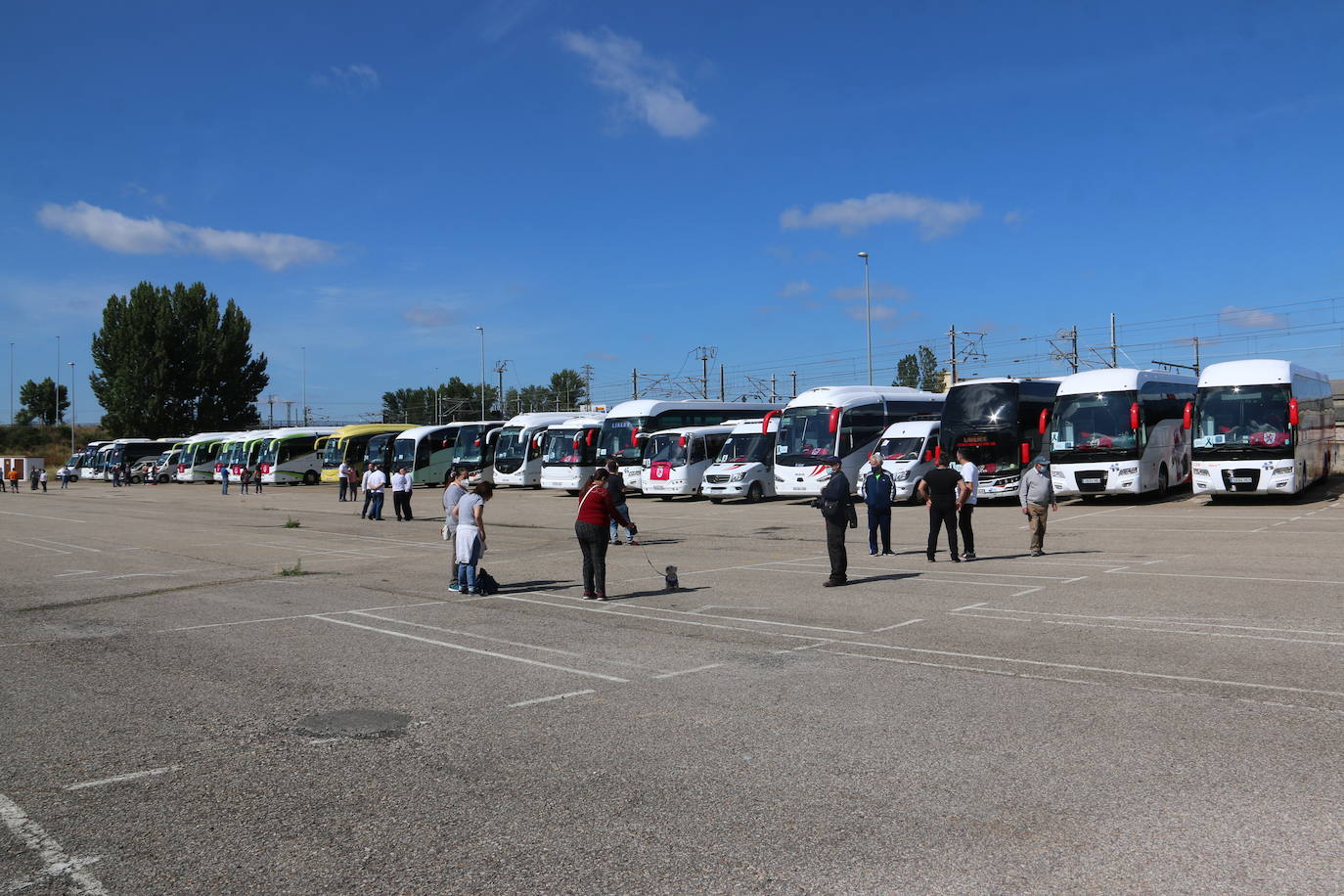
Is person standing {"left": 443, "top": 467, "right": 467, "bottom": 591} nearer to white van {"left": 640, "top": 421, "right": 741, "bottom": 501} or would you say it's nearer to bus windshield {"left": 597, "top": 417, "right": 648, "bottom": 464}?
white van {"left": 640, "top": 421, "right": 741, "bottom": 501}

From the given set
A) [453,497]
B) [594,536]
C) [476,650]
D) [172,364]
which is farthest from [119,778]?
[172,364]

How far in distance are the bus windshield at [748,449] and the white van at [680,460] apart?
1.29 metres

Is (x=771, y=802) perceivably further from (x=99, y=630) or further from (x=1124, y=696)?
(x=99, y=630)

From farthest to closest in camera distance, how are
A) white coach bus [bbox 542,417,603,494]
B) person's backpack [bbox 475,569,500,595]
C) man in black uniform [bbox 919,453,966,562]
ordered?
white coach bus [bbox 542,417,603,494] → man in black uniform [bbox 919,453,966,562] → person's backpack [bbox 475,569,500,595]

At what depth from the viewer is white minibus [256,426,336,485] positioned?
5934 centimetres

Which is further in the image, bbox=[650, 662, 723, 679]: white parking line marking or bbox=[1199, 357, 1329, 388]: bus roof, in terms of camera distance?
bbox=[1199, 357, 1329, 388]: bus roof

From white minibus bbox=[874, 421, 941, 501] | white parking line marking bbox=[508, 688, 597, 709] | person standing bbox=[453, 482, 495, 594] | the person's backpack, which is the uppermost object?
white minibus bbox=[874, 421, 941, 501]

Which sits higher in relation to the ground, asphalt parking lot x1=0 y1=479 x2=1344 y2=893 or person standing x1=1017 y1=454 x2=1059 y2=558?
person standing x1=1017 y1=454 x2=1059 y2=558

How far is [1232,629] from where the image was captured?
9.98 m

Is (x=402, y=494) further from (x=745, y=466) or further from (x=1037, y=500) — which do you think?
(x=1037, y=500)

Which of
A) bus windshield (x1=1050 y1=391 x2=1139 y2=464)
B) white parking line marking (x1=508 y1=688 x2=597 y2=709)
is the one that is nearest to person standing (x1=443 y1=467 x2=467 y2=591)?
white parking line marking (x1=508 y1=688 x2=597 y2=709)

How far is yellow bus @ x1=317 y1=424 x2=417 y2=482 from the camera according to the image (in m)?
55.7

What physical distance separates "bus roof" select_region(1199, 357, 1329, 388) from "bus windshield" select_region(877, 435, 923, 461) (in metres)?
7.61

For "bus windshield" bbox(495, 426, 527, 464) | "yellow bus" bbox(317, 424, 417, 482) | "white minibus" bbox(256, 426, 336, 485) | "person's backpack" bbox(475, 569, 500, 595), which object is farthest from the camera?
"white minibus" bbox(256, 426, 336, 485)
